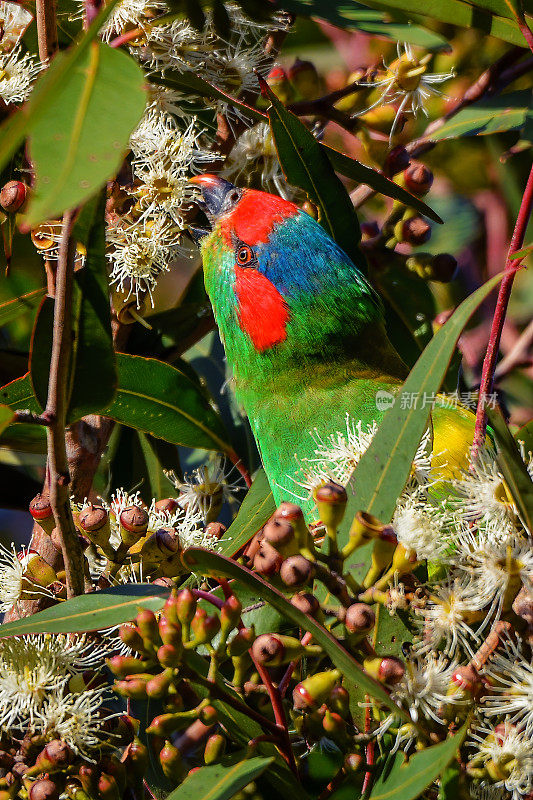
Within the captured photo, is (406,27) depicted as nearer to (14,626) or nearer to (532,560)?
(532,560)

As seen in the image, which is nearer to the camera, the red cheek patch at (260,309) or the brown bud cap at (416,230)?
the brown bud cap at (416,230)

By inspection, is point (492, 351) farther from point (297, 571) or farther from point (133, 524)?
point (133, 524)

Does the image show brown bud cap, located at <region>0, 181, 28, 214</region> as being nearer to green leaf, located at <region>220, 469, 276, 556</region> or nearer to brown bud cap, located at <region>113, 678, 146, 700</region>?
green leaf, located at <region>220, 469, 276, 556</region>

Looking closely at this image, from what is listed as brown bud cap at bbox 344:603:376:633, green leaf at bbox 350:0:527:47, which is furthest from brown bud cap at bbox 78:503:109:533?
→ green leaf at bbox 350:0:527:47

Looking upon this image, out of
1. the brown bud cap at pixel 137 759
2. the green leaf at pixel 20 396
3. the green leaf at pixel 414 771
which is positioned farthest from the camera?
the green leaf at pixel 20 396

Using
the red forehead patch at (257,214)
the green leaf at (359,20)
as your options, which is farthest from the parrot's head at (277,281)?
the green leaf at (359,20)

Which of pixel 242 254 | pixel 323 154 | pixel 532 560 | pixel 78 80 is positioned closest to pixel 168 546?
pixel 532 560

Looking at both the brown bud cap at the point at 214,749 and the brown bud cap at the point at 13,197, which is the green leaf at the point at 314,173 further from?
the brown bud cap at the point at 214,749

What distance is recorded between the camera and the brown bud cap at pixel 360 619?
1015 mm

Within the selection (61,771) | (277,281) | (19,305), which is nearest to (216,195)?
(277,281)

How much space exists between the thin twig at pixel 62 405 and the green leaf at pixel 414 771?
51cm

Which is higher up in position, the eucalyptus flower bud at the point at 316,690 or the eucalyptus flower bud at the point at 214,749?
the eucalyptus flower bud at the point at 316,690

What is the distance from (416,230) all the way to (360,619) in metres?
1.25

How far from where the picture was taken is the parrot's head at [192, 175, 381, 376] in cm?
228
